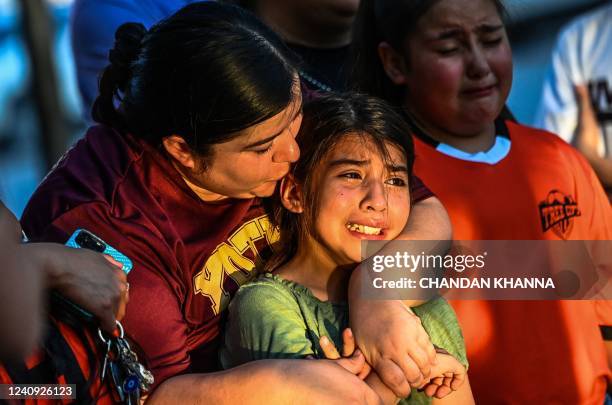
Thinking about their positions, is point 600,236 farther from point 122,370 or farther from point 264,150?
point 122,370

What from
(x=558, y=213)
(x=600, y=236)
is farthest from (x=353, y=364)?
(x=600, y=236)

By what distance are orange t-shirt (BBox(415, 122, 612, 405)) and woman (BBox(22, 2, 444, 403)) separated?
0.37 meters

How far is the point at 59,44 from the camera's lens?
6.15 metres

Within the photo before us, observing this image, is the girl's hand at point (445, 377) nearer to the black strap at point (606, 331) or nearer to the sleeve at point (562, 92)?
the black strap at point (606, 331)

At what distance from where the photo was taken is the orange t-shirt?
2299mm

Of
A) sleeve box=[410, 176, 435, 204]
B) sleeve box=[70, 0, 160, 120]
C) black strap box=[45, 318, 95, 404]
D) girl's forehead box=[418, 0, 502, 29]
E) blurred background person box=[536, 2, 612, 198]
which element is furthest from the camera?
blurred background person box=[536, 2, 612, 198]

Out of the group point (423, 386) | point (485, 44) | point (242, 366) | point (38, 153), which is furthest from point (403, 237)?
point (38, 153)

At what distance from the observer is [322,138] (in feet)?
6.89

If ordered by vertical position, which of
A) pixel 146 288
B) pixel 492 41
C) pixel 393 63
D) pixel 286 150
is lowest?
pixel 146 288

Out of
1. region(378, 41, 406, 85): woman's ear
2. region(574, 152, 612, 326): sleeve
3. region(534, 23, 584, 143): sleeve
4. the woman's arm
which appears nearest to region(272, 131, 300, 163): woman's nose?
the woman's arm

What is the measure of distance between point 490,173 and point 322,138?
57 cm

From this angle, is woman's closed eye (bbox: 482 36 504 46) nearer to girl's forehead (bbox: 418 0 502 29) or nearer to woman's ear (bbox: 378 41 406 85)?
girl's forehead (bbox: 418 0 502 29)

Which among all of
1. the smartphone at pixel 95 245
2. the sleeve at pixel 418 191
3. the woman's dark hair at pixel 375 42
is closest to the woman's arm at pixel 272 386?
the smartphone at pixel 95 245

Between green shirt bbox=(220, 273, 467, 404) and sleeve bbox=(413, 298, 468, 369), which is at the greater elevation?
sleeve bbox=(413, 298, 468, 369)
